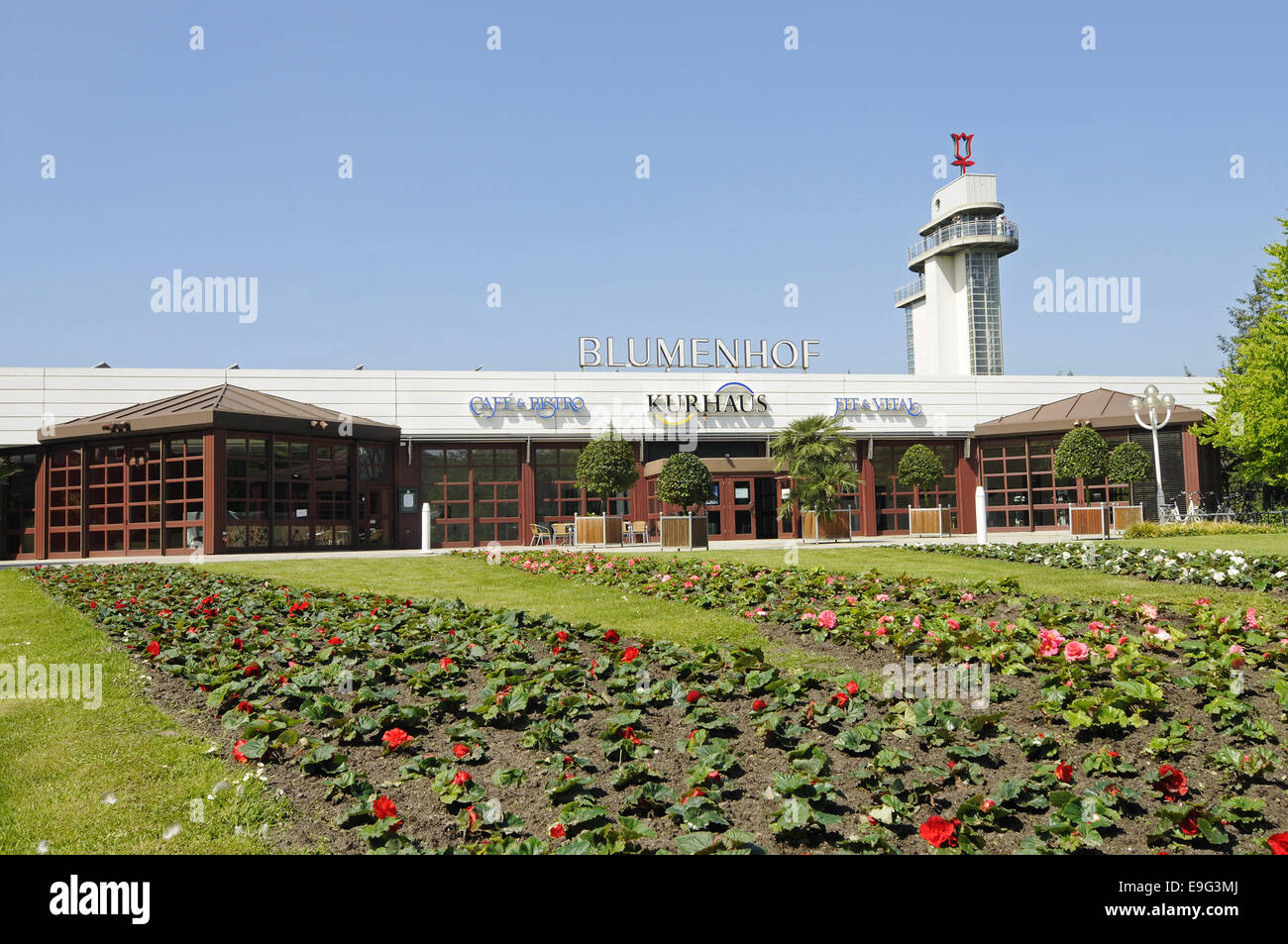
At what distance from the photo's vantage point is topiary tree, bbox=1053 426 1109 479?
2383cm

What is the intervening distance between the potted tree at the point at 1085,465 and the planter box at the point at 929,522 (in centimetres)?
513

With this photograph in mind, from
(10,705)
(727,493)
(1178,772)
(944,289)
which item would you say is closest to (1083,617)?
(1178,772)

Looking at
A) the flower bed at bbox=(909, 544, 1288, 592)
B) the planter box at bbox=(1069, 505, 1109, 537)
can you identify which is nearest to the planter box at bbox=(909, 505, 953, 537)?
the planter box at bbox=(1069, 505, 1109, 537)

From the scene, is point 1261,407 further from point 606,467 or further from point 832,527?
point 606,467

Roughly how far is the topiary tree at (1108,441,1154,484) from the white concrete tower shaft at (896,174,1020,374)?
33.1 meters

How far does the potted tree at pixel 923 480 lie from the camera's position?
1120 inches

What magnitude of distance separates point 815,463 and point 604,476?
5614 millimetres

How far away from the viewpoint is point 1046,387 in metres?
31.6

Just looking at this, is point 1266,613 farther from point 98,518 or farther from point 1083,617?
point 98,518

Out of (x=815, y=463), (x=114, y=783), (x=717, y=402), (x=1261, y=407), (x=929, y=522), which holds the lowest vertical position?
(x=114, y=783)

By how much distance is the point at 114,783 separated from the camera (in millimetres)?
4047

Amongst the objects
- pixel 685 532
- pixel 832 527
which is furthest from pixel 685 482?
pixel 832 527

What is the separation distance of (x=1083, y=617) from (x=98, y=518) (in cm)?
2491

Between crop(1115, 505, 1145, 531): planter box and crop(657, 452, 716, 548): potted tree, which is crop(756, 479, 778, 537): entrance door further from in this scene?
crop(1115, 505, 1145, 531): planter box
